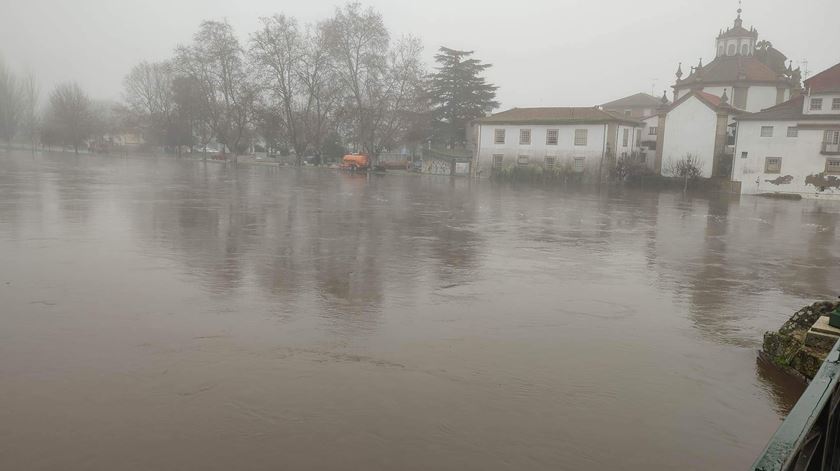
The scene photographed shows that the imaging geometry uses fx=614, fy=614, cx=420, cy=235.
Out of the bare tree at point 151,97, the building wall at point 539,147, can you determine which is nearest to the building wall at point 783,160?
the building wall at point 539,147

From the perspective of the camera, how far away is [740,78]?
51.5 meters

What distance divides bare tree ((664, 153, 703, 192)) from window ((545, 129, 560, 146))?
8.78 meters

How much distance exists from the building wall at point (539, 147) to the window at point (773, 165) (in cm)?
1174

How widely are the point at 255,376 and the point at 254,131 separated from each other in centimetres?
7442

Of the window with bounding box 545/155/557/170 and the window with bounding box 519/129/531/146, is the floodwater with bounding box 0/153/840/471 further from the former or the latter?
the window with bounding box 519/129/531/146

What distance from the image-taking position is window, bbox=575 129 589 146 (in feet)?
157

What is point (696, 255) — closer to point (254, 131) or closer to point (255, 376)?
point (255, 376)

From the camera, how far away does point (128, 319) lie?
7.52m

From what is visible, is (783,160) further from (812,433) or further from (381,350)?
(812,433)

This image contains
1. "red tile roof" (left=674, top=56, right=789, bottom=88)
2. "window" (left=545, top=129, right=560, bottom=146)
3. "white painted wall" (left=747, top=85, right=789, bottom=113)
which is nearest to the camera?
"window" (left=545, top=129, right=560, bottom=146)

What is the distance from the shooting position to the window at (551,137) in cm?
4949

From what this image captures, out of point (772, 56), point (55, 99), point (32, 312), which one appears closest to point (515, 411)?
point (32, 312)

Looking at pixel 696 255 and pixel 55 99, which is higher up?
pixel 55 99

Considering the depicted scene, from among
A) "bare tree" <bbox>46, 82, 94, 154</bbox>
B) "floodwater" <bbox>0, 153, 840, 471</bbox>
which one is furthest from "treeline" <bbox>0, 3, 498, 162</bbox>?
"floodwater" <bbox>0, 153, 840, 471</bbox>
